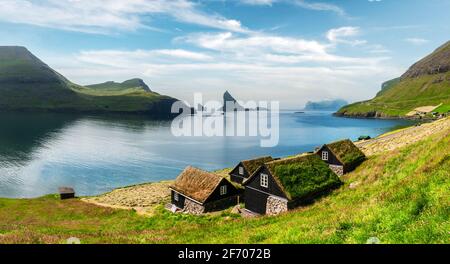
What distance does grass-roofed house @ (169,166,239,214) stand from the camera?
49.1m

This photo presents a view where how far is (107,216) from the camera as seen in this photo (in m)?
50.3

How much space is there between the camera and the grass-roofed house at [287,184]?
129ft

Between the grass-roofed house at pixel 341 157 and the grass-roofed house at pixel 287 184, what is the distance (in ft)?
48.6

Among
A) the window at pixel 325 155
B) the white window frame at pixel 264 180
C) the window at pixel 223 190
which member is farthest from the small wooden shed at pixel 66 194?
the window at pixel 325 155

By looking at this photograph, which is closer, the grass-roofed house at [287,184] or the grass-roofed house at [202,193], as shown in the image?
the grass-roofed house at [287,184]

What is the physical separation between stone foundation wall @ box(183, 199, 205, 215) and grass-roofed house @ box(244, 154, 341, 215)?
28.4 feet

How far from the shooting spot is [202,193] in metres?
50.3

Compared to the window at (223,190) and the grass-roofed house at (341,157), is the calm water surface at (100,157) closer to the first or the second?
the window at (223,190)

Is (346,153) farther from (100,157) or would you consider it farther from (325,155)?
(100,157)

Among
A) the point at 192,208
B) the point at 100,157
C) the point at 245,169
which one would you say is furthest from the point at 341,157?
the point at 100,157

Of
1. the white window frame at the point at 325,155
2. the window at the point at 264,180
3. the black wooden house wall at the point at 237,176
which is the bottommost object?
the black wooden house wall at the point at 237,176

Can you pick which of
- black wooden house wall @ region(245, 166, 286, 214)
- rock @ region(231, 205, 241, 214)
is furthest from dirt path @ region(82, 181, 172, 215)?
black wooden house wall @ region(245, 166, 286, 214)
